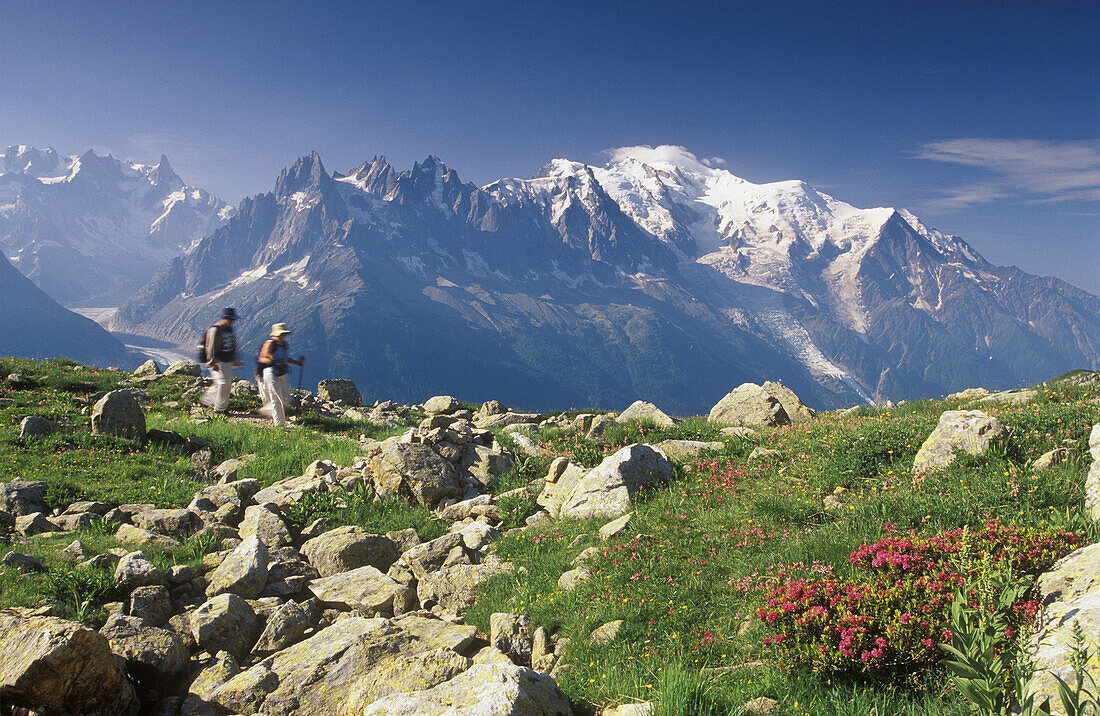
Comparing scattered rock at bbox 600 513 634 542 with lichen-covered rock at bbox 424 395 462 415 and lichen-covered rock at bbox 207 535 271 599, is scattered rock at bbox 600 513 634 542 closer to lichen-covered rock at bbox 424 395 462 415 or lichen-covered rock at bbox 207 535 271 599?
lichen-covered rock at bbox 207 535 271 599

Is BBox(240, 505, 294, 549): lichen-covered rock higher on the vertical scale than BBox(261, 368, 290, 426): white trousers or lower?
lower

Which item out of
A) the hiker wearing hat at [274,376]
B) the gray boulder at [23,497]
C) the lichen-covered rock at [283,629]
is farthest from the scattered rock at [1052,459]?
the hiker wearing hat at [274,376]

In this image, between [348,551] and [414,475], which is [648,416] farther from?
[348,551]

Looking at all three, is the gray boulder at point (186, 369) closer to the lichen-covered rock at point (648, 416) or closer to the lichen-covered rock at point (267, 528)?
the lichen-covered rock at point (267, 528)

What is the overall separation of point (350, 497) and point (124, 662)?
6750mm

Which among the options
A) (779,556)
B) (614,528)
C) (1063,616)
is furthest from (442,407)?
(1063,616)

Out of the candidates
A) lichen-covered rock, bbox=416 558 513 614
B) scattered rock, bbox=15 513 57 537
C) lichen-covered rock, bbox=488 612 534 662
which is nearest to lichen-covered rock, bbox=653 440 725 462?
lichen-covered rock, bbox=416 558 513 614

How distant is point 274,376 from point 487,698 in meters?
18.7

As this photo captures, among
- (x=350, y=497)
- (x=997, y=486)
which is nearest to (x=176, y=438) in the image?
(x=350, y=497)

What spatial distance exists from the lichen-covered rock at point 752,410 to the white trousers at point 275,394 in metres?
16.5

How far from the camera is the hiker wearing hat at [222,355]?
21.7 metres

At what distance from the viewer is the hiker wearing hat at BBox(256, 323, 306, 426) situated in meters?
20.9

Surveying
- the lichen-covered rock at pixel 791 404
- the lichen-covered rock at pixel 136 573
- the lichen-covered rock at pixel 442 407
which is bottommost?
the lichen-covered rock at pixel 136 573

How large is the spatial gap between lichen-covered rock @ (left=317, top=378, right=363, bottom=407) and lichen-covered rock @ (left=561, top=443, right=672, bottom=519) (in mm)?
21537
